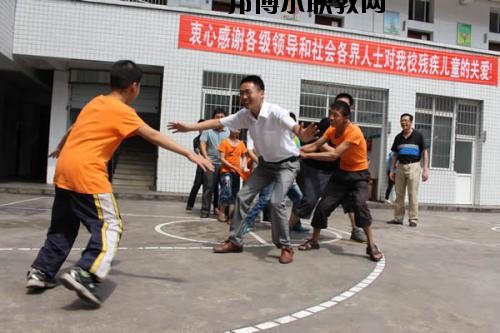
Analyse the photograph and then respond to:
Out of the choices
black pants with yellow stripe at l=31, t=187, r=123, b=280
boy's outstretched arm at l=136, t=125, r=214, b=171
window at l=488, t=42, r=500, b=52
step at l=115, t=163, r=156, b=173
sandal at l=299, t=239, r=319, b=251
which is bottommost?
sandal at l=299, t=239, r=319, b=251

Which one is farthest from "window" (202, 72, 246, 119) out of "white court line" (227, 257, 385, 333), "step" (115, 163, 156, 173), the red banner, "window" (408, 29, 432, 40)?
"white court line" (227, 257, 385, 333)

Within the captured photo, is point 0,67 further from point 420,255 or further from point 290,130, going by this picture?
point 420,255

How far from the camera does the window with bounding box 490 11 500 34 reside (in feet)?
65.4

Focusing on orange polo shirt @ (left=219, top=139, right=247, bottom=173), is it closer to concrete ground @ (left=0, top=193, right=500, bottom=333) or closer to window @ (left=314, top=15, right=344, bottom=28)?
concrete ground @ (left=0, top=193, right=500, bottom=333)

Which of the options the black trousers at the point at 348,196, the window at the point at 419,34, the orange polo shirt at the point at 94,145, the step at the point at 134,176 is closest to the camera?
the orange polo shirt at the point at 94,145

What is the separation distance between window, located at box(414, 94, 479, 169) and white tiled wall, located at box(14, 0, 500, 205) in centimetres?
115

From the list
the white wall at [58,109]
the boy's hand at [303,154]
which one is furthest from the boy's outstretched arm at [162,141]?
the white wall at [58,109]

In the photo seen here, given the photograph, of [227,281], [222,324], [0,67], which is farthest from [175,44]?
[222,324]

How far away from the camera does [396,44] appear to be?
14.3m

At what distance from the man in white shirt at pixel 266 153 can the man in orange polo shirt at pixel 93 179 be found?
130cm

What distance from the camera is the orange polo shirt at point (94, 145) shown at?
3322 mm

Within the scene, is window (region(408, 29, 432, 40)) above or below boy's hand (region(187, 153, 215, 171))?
above

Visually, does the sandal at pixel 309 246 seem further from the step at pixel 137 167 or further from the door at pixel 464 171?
the door at pixel 464 171

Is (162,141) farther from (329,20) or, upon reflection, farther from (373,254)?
(329,20)
